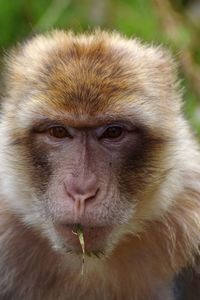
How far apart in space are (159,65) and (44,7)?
2548mm

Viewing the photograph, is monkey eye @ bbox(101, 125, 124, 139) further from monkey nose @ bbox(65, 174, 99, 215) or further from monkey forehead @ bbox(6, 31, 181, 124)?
monkey nose @ bbox(65, 174, 99, 215)

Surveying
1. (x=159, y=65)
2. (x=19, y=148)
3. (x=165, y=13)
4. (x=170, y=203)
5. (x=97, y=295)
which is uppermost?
(x=165, y=13)

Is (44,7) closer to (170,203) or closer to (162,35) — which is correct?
(162,35)

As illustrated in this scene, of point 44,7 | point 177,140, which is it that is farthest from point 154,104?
point 44,7

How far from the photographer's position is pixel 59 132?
3744mm

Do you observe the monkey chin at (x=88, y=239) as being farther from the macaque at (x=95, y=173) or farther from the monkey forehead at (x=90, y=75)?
the monkey forehead at (x=90, y=75)

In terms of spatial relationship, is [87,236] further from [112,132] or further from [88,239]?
[112,132]

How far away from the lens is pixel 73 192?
3.53 meters

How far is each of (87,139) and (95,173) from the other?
19 cm

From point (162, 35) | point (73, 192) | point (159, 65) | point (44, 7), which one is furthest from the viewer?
point (44, 7)

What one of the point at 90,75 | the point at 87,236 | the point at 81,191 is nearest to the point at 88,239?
the point at 87,236

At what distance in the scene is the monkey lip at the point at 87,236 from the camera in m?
3.62

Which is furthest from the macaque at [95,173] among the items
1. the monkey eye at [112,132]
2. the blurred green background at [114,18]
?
the blurred green background at [114,18]

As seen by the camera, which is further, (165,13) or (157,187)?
(165,13)
